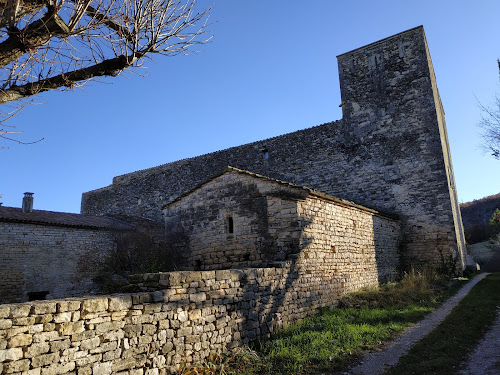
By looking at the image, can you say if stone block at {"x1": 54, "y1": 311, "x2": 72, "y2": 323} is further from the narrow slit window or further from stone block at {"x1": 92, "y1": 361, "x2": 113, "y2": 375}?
the narrow slit window

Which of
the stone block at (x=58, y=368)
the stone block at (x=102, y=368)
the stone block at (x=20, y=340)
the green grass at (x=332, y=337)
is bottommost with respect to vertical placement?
the green grass at (x=332, y=337)

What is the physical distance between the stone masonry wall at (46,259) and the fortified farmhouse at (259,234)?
57 millimetres

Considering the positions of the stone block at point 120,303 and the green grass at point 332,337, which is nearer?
the stone block at point 120,303


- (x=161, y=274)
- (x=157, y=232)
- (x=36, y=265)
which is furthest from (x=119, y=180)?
(x=161, y=274)

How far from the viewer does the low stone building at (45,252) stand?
1338 cm

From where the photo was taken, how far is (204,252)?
11.1 metres

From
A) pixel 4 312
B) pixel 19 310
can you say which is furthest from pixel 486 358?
pixel 4 312

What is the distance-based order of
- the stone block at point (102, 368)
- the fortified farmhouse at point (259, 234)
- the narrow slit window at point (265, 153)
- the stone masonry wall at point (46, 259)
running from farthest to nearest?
the narrow slit window at point (265, 153), the stone masonry wall at point (46, 259), the fortified farmhouse at point (259, 234), the stone block at point (102, 368)

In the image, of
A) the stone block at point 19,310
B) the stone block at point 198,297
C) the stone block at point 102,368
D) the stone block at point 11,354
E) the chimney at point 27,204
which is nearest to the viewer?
the stone block at point 11,354

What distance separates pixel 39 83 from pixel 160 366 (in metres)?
4.33

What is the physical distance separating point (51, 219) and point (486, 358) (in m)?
15.7

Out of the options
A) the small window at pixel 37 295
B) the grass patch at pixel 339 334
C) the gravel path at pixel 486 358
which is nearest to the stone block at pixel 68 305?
the grass patch at pixel 339 334

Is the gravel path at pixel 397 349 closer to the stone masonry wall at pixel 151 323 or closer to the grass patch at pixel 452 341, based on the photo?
the grass patch at pixel 452 341

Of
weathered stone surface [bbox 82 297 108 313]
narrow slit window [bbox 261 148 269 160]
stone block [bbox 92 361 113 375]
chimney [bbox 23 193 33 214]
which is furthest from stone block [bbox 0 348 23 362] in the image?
narrow slit window [bbox 261 148 269 160]
